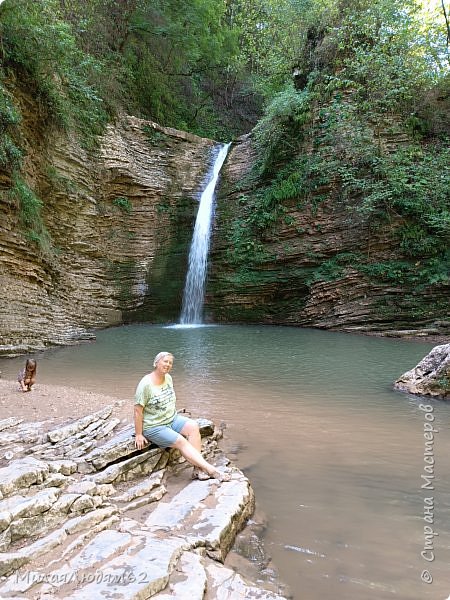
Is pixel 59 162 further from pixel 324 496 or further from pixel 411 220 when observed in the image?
pixel 324 496

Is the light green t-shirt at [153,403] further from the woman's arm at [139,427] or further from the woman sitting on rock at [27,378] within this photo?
the woman sitting on rock at [27,378]

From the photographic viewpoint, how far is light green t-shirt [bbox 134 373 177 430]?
11.8ft

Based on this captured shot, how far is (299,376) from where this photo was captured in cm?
739

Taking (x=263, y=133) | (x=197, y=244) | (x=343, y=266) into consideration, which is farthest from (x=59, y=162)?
(x=343, y=266)

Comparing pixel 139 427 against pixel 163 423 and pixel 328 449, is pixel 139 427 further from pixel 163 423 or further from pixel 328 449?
pixel 328 449

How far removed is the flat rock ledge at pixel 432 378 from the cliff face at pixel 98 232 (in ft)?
25.9

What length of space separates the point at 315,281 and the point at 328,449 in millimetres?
10564

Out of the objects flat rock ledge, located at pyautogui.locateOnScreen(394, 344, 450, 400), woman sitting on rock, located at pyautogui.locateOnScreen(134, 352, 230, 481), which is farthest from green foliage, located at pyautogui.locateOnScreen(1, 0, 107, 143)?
flat rock ledge, located at pyautogui.locateOnScreen(394, 344, 450, 400)

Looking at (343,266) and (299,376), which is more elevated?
(343,266)

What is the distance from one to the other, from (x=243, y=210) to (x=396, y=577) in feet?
48.0

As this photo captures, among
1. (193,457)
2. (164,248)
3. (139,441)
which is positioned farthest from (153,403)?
(164,248)

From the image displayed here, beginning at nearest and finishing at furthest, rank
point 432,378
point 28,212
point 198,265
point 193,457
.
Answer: point 193,457 → point 432,378 → point 28,212 → point 198,265

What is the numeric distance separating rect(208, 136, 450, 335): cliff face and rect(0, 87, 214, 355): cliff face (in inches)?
62.1

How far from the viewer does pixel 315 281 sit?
14406 millimetres
